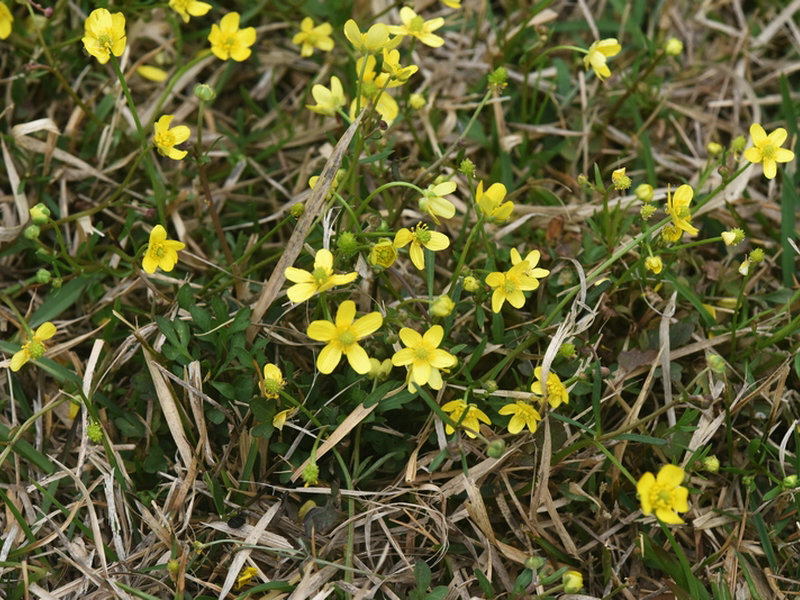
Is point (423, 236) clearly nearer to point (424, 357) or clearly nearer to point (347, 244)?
point (347, 244)

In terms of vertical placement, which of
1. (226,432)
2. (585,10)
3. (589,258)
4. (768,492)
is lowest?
(768,492)

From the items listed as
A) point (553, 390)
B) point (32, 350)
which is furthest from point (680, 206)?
point (32, 350)

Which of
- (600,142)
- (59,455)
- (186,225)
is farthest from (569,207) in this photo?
(59,455)

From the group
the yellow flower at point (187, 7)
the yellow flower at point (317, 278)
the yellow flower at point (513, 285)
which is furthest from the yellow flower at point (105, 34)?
the yellow flower at point (513, 285)

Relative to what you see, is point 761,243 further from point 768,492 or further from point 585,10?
point 585,10

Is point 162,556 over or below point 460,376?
below
